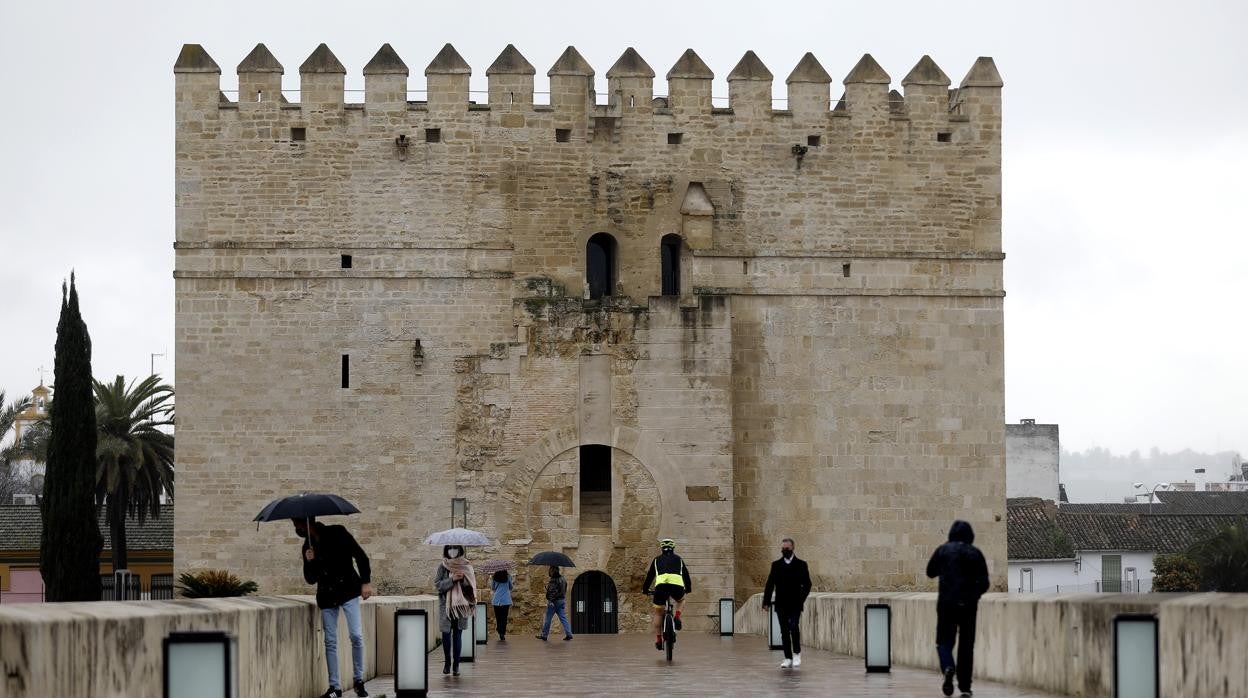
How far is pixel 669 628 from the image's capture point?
1895 cm

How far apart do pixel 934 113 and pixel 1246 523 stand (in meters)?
23.8

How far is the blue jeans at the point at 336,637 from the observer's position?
42.4 ft

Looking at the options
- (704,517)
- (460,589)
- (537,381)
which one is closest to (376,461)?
(537,381)

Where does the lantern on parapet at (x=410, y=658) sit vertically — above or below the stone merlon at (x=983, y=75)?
below

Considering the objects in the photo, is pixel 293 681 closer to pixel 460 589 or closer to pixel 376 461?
pixel 460 589

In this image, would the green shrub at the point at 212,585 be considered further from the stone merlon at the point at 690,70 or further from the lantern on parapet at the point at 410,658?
the lantern on parapet at the point at 410,658

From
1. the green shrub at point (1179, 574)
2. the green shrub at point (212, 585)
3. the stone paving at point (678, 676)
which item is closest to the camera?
the stone paving at point (678, 676)

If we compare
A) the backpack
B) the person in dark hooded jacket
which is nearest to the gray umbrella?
the backpack

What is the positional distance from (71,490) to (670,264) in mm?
11189

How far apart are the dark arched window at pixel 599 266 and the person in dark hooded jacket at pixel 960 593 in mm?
20593

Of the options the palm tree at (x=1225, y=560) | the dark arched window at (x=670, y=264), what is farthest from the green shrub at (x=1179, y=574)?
the dark arched window at (x=670, y=264)

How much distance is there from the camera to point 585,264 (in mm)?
32750

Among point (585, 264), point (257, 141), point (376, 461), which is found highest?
point (257, 141)

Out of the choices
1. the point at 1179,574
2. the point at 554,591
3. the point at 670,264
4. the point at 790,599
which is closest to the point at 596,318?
the point at 670,264
